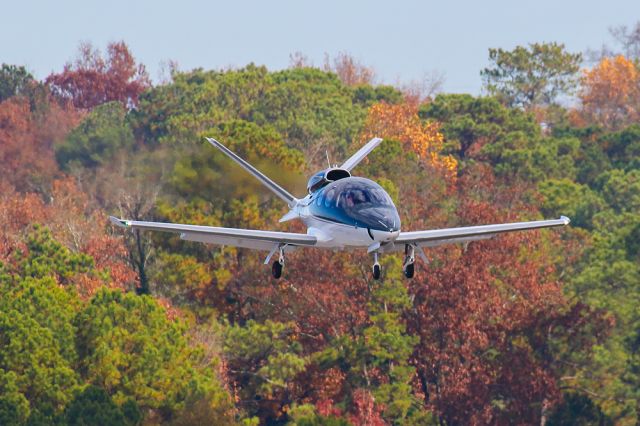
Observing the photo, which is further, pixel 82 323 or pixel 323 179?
pixel 82 323

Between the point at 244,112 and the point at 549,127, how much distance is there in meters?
55.1

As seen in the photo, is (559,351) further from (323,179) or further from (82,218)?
(323,179)

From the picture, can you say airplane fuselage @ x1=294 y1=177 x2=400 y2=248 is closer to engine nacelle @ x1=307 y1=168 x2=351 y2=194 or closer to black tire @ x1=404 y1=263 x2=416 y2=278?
black tire @ x1=404 y1=263 x2=416 y2=278

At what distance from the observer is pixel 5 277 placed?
88812 mm

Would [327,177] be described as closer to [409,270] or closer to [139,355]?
[409,270]

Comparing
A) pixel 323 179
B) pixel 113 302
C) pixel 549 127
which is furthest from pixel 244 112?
pixel 323 179

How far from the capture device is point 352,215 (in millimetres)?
39219

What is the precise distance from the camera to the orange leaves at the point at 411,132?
5581 inches

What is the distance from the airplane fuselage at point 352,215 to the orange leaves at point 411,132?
94.8 metres

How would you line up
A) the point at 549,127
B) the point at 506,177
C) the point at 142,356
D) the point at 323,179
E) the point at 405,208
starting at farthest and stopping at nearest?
the point at 549,127
the point at 506,177
the point at 405,208
the point at 142,356
the point at 323,179

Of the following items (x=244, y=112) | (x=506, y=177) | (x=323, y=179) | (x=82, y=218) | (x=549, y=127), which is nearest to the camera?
(x=323, y=179)

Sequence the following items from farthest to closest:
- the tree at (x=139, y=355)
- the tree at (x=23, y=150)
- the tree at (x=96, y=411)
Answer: the tree at (x=23, y=150) < the tree at (x=139, y=355) < the tree at (x=96, y=411)

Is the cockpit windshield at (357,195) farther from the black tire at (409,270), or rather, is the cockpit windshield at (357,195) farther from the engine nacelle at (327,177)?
the engine nacelle at (327,177)

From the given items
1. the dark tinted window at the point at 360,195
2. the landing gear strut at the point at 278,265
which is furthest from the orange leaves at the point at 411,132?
the dark tinted window at the point at 360,195
